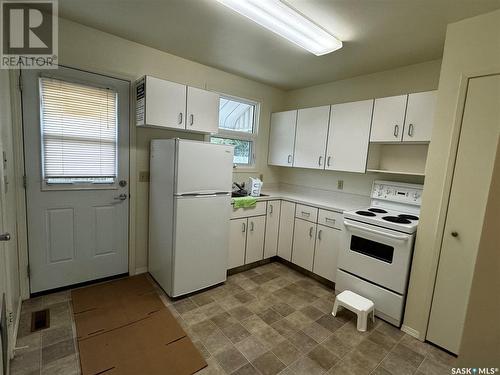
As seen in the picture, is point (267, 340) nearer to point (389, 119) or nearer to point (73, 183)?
point (73, 183)

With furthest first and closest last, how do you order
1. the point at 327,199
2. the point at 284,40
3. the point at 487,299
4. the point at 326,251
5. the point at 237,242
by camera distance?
1. the point at 327,199
2. the point at 237,242
3. the point at 326,251
4. the point at 284,40
5. the point at 487,299

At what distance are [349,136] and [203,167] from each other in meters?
1.74

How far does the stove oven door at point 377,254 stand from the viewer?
6.91ft

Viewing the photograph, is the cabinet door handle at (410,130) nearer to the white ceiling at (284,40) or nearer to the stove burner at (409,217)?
the white ceiling at (284,40)

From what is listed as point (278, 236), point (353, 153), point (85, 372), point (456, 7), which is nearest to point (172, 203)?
point (85, 372)

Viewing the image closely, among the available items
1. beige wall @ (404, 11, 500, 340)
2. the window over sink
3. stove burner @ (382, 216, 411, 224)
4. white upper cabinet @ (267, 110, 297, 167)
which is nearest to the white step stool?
beige wall @ (404, 11, 500, 340)

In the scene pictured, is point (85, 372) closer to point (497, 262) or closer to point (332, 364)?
point (332, 364)

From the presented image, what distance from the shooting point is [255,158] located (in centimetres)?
374

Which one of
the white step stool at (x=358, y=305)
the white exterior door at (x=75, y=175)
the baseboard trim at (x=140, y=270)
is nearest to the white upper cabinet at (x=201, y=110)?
the white exterior door at (x=75, y=175)

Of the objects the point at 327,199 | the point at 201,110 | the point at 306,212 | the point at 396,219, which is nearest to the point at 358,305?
the point at 396,219

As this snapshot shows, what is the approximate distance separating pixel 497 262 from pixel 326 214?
89.2 inches

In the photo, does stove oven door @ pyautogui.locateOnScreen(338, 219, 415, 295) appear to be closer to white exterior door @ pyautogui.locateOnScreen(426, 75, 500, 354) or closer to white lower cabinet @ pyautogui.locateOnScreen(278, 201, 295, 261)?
white exterior door @ pyautogui.locateOnScreen(426, 75, 500, 354)

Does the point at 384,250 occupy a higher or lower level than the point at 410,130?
lower

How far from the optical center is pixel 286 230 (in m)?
3.28
